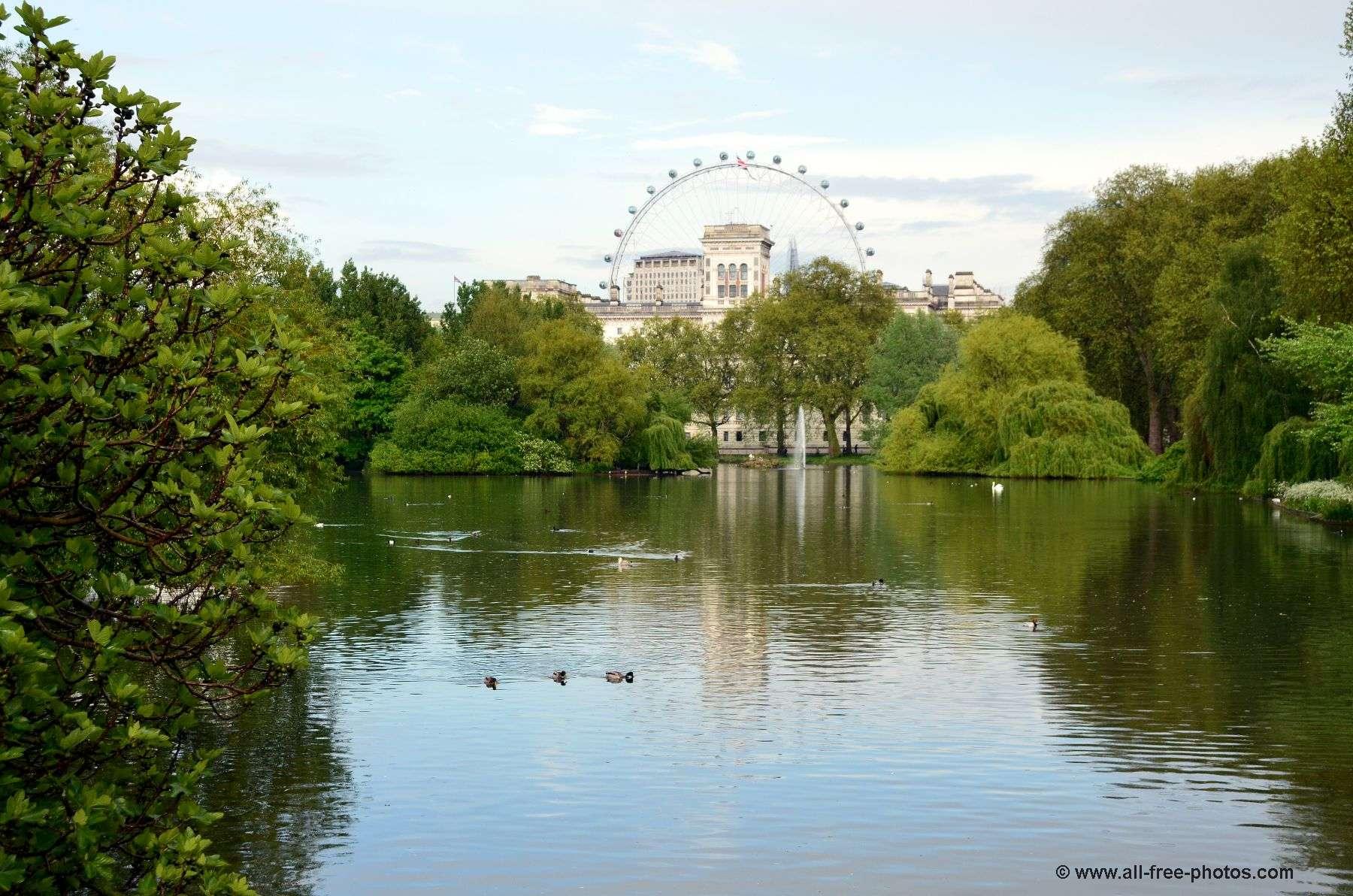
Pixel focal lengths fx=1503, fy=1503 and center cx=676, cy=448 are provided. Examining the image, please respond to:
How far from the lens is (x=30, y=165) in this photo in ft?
23.1

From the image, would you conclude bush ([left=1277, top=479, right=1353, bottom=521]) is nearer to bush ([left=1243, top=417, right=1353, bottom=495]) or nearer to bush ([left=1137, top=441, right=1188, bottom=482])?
bush ([left=1243, top=417, right=1353, bottom=495])

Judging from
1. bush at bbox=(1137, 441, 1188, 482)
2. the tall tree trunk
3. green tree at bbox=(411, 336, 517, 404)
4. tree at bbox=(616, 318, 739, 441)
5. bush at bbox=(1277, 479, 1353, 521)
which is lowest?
bush at bbox=(1277, 479, 1353, 521)

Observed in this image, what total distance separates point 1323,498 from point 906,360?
66382mm

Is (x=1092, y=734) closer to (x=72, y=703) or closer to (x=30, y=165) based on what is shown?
(x=72, y=703)

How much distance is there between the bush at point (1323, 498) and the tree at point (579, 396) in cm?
4774

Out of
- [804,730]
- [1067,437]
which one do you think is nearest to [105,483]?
[804,730]

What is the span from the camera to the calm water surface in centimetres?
1259

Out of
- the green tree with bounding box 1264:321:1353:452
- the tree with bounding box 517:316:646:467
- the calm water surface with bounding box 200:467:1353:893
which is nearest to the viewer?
the calm water surface with bounding box 200:467:1353:893

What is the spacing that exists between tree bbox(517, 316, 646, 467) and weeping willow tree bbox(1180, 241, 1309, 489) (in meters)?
39.8

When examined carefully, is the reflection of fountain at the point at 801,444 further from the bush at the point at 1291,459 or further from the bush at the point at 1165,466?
the bush at the point at 1291,459

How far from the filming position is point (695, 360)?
133m

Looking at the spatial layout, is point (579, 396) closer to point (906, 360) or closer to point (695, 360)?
point (906, 360)

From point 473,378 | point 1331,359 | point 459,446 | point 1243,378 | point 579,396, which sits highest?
point 473,378

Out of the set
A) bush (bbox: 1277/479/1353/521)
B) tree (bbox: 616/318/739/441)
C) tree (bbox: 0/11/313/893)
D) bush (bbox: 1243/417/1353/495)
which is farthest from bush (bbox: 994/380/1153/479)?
tree (bbox: 0/11/313/893)
